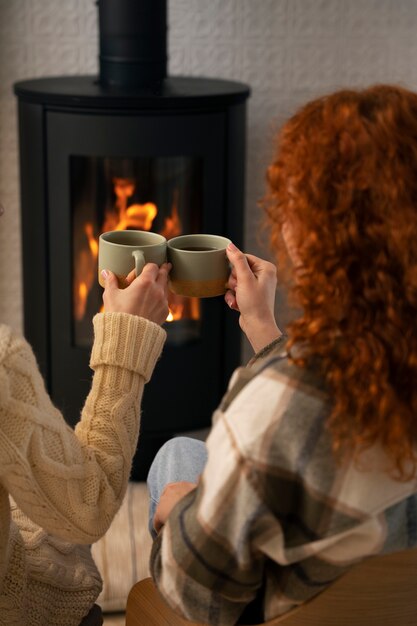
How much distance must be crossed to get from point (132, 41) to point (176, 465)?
50.7 inches

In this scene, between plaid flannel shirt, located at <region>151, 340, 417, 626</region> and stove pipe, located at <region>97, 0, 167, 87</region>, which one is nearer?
plaid flannel shirt, located at <region>151, 340, 417, 626</region>

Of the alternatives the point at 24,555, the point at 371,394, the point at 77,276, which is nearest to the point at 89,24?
the point at 77,276

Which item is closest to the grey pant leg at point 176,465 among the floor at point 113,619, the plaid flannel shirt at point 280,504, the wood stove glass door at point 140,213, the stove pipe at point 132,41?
the plaid flannel shirt at point 280,504

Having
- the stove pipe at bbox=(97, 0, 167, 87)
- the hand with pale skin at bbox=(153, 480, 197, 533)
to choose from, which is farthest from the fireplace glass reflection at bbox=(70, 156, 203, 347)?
the hand with pale skin at bbox=(153, 480, 197, 533)

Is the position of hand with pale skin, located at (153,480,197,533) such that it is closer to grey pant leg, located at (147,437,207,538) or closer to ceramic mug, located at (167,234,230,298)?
grey pant leg, located at (147,437,207,538)

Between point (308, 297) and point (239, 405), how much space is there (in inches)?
4.9

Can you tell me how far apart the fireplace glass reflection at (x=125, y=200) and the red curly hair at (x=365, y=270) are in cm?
140

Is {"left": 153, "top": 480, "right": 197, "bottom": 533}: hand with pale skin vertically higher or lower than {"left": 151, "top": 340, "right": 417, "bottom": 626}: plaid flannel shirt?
lower

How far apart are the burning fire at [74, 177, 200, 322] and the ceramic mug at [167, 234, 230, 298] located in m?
0.95

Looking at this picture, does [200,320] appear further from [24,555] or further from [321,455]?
[321,455]

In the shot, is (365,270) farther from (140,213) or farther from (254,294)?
(140,213)

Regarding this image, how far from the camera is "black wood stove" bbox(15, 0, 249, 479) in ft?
7.45

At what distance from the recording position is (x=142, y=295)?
1.27 m

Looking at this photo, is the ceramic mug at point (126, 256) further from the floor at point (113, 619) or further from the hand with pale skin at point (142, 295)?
the floor at point (113, 619)
